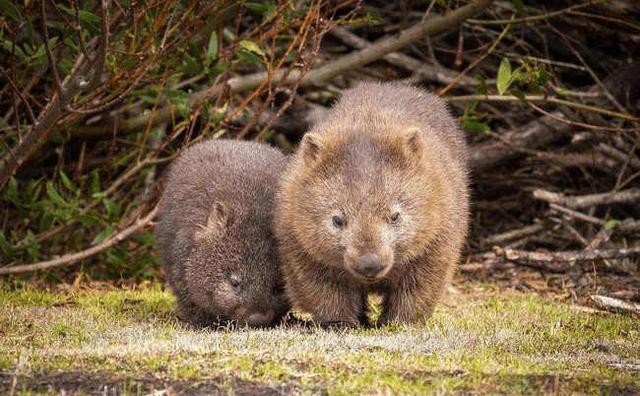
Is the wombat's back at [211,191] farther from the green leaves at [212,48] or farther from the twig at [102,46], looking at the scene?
the twig at [102,46]

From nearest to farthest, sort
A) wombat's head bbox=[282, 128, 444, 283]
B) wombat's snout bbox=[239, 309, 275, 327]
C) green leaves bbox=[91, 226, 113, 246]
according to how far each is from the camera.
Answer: wombat's head bbox=[282, 128, 444, 283]
wombat's snout bbox=[239, 309, 275, 327]
green leaves bbox=[91, 226, 113, 246]

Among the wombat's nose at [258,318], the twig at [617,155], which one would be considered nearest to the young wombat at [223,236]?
the wombat's nose at [258,318]

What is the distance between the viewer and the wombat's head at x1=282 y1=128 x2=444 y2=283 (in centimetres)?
609

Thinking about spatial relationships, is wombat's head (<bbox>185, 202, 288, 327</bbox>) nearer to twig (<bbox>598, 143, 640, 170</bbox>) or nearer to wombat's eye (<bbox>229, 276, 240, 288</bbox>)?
wombat's eye (<bbox>229, 276, 240, 288</bbox>)

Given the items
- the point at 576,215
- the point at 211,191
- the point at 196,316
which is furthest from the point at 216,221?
the point at 576,215

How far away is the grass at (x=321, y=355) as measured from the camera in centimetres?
499

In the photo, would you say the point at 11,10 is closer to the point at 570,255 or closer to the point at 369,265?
the point at 369,265

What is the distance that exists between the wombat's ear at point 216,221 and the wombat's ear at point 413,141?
Answer: 143 centimetres

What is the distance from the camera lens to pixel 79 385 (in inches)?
194

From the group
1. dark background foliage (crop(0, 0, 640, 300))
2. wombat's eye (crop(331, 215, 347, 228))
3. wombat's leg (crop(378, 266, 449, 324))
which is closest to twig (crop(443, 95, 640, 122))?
dark background foliage (crop(0, 0, 640, 300))

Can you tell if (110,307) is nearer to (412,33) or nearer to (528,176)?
(412,33)

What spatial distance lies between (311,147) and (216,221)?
1.01m

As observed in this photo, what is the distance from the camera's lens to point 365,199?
616 centimetres

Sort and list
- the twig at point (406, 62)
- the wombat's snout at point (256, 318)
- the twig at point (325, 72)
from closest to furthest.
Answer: the wombat's snout at point (256, 318) → the twig at point (325, 72) → the twig at point (406, 62)
